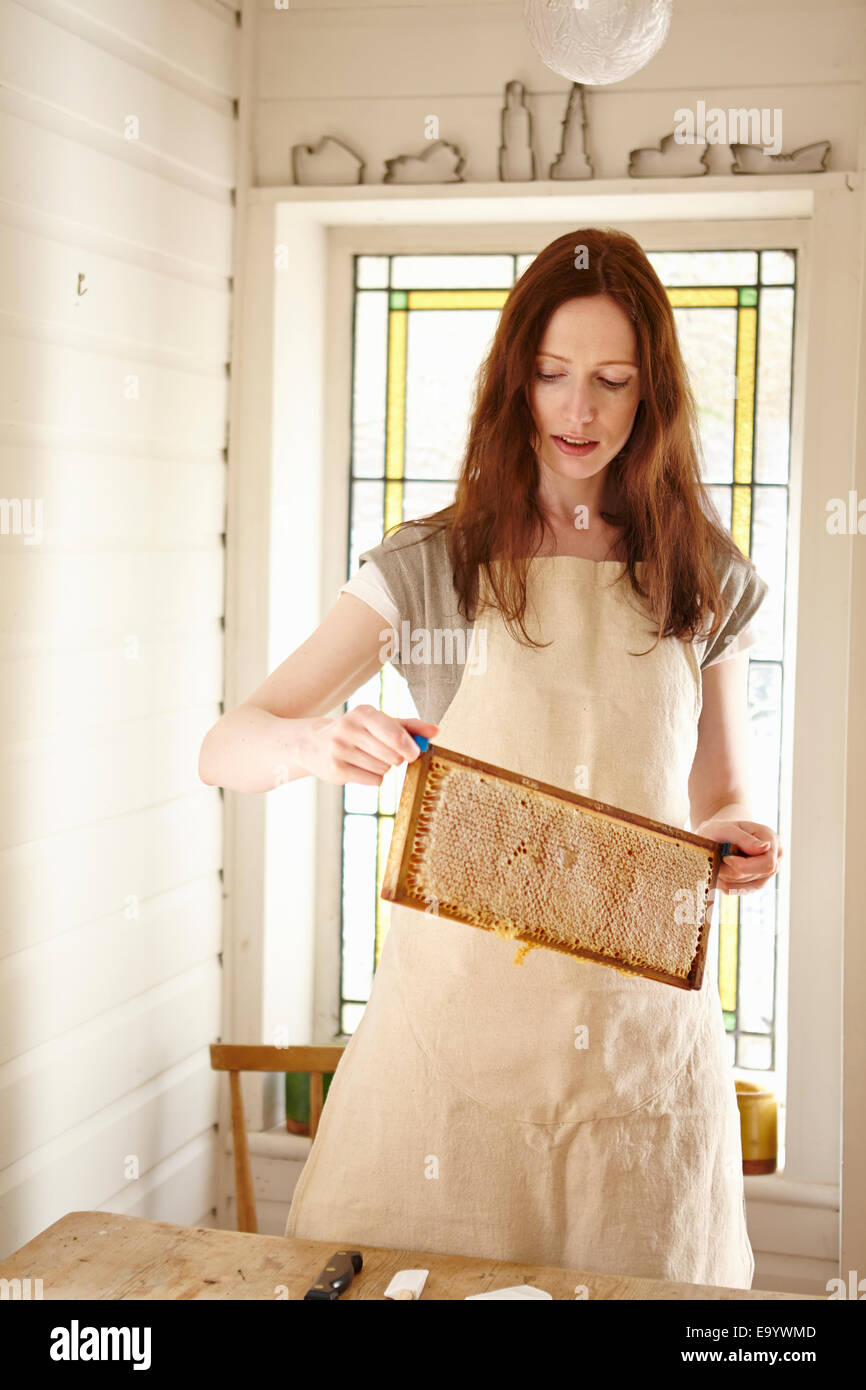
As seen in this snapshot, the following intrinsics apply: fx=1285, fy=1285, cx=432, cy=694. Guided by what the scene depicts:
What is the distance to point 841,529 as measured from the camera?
9.43ft

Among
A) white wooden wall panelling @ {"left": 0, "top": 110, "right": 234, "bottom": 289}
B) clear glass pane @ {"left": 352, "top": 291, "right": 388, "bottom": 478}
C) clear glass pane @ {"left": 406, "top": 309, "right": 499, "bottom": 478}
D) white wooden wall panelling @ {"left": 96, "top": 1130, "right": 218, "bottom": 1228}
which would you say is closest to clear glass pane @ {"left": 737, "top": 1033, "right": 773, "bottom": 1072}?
white wooden wall panelling @ {"left": 96, "top": 1130, "right": 218, "bottom": 1228}

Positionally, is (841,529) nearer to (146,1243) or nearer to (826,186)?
(826,186)

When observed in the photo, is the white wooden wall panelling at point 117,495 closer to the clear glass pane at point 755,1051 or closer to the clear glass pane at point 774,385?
the clear glass pane at point 774,385

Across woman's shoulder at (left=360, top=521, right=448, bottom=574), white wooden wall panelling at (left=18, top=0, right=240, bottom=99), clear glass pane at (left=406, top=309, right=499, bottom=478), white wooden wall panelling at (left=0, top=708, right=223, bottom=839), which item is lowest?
white wooden wall panelling at (left=0, top=708, right=223, bottom=839)

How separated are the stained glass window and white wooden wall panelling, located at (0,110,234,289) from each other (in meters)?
0.51

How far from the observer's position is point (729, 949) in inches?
127

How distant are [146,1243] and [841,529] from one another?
2071 mm

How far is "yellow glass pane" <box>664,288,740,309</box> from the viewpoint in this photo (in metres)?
3.16

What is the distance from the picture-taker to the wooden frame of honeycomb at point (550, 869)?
1525mm

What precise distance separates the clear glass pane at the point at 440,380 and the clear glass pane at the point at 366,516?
0.43 ft

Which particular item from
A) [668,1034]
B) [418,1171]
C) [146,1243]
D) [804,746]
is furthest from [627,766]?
[804,746]

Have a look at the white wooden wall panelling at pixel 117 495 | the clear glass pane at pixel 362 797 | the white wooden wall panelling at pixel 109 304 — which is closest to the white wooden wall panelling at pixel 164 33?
the white wooden wall panelling at pixel 109 304

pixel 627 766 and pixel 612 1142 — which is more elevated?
pixel 627 766

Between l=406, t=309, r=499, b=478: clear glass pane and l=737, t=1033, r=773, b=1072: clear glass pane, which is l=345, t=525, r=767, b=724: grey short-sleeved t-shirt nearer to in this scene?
l=406, t=309, r=499, b=478: clear glass pane
